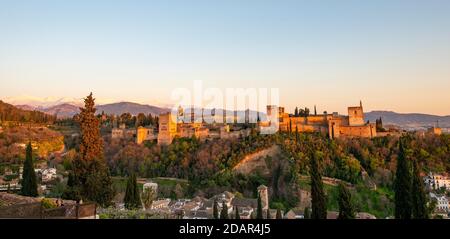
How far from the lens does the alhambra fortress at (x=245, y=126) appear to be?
3362 centimetres

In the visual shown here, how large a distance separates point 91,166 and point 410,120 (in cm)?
4039

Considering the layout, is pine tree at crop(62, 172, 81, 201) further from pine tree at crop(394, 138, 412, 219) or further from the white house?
the white house

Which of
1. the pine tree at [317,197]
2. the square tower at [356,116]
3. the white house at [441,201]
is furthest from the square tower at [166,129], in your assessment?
the white house at [441,201]

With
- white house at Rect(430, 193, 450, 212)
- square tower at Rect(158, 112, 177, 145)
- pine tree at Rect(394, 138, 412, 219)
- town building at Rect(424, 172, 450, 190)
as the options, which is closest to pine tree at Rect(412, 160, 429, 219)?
pine tree at Rect(394, 138, 412, 219)

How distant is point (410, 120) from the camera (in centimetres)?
4178

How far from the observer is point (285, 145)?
30750 mm

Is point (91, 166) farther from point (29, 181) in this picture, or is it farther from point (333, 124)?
point (333, 124)

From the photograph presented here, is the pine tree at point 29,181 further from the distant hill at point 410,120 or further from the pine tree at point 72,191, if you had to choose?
the distant hill at point 410,120

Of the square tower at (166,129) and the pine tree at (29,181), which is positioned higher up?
the square tower at (166,129)

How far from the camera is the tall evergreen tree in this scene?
920 centimetres

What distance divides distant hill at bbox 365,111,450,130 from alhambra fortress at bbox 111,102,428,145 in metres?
3.82

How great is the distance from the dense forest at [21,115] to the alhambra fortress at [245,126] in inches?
612

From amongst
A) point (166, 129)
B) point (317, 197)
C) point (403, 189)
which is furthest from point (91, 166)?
point (166, 129)

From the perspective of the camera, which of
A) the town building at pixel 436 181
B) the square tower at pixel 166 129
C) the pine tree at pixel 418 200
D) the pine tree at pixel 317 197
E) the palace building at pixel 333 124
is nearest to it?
the pine tree at pixel 418 200
